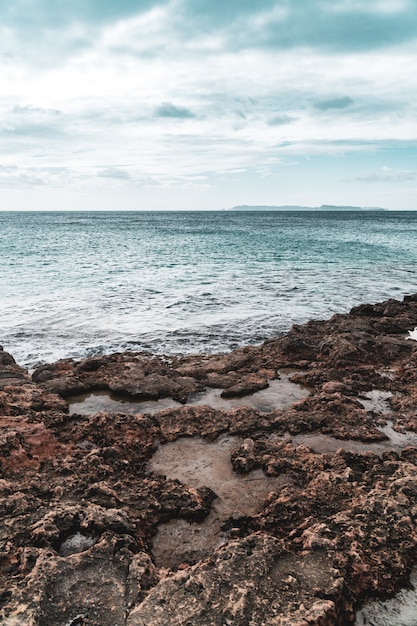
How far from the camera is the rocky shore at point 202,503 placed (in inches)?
136

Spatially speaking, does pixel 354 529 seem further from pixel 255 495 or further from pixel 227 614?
pixel 227 614

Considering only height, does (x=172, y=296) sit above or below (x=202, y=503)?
above

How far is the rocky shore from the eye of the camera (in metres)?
3.47

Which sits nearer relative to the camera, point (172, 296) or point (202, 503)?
point (202, 503)

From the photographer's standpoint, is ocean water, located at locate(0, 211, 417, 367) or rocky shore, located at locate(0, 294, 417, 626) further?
ocean water, located at locate(0, 211, 417, 367)

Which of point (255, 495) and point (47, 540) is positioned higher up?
point (47, 540)

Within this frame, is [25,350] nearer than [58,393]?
No

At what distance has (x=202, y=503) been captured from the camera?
206 inches

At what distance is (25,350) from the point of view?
1311 cm

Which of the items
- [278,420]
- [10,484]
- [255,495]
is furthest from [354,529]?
[10,484]

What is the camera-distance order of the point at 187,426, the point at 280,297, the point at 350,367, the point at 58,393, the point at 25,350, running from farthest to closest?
1. the point at 280,297
2. the point at 25,350
3. the point at 350,367
4. the point at 58,393
5. the point at 187,426

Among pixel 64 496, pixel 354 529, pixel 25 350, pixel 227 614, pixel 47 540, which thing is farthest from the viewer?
pixel 25 350

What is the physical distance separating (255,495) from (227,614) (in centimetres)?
228

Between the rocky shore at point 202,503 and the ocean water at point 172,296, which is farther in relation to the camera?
the ocean water at point 172,296
